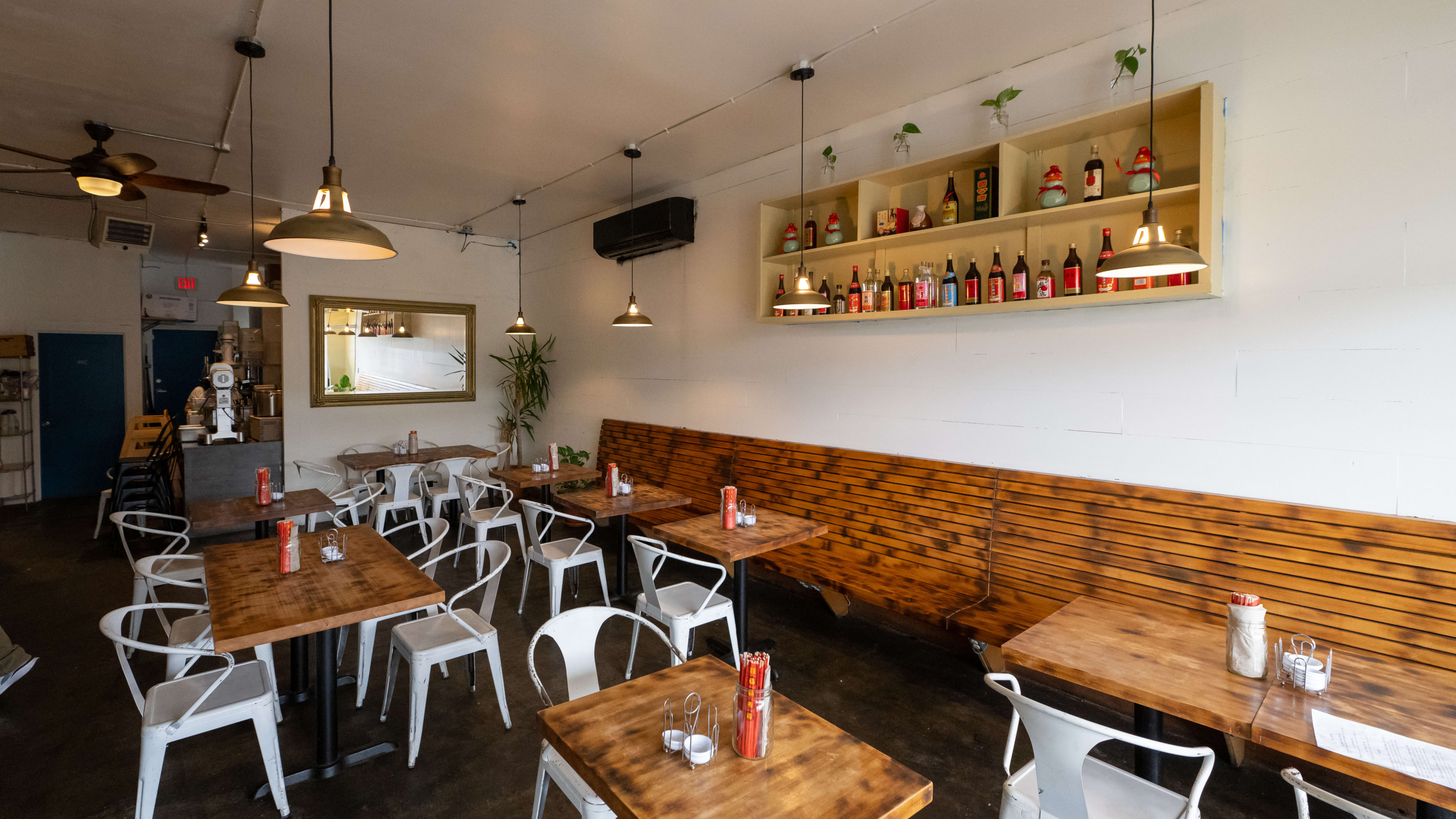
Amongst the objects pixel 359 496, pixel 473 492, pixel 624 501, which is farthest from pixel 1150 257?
pixel 359 496

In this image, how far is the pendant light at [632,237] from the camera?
4875 millimetres

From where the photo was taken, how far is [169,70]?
3.48 m

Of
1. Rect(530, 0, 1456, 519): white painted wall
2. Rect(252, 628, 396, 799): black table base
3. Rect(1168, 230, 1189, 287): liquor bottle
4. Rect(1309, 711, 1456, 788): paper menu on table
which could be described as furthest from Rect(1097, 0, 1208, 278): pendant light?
→ Rect(252, 628, 396, 799): black table base

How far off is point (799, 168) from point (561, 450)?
398cm

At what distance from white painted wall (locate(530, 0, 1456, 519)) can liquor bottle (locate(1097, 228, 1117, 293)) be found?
7.0 inches

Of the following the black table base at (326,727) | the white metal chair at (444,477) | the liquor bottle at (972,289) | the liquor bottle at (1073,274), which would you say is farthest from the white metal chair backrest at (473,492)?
the liquor bottle at (1073,274)

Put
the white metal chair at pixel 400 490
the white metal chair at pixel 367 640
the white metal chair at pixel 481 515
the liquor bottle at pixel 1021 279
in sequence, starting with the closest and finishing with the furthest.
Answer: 1. the white metal chair at pixel 367 640
2. the liquor bottle at pixel 1021 279
3. the white metal chair at pixel 481 515
4. the white metal chair at pixel 400 490

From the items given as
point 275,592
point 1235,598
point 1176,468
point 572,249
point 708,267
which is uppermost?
point 572,249

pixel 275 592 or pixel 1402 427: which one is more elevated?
pixel 1402 427

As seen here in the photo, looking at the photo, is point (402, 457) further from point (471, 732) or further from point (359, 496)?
point (471, 732)

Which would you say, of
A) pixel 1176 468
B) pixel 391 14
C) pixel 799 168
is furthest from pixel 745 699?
pixel 799 168

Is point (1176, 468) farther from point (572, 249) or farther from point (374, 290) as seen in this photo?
point (374, 290)

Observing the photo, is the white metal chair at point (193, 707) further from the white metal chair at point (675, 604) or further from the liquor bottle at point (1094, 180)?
the liquor bottle at point (1094, 180)

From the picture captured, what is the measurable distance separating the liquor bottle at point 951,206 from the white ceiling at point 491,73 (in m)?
0.59
